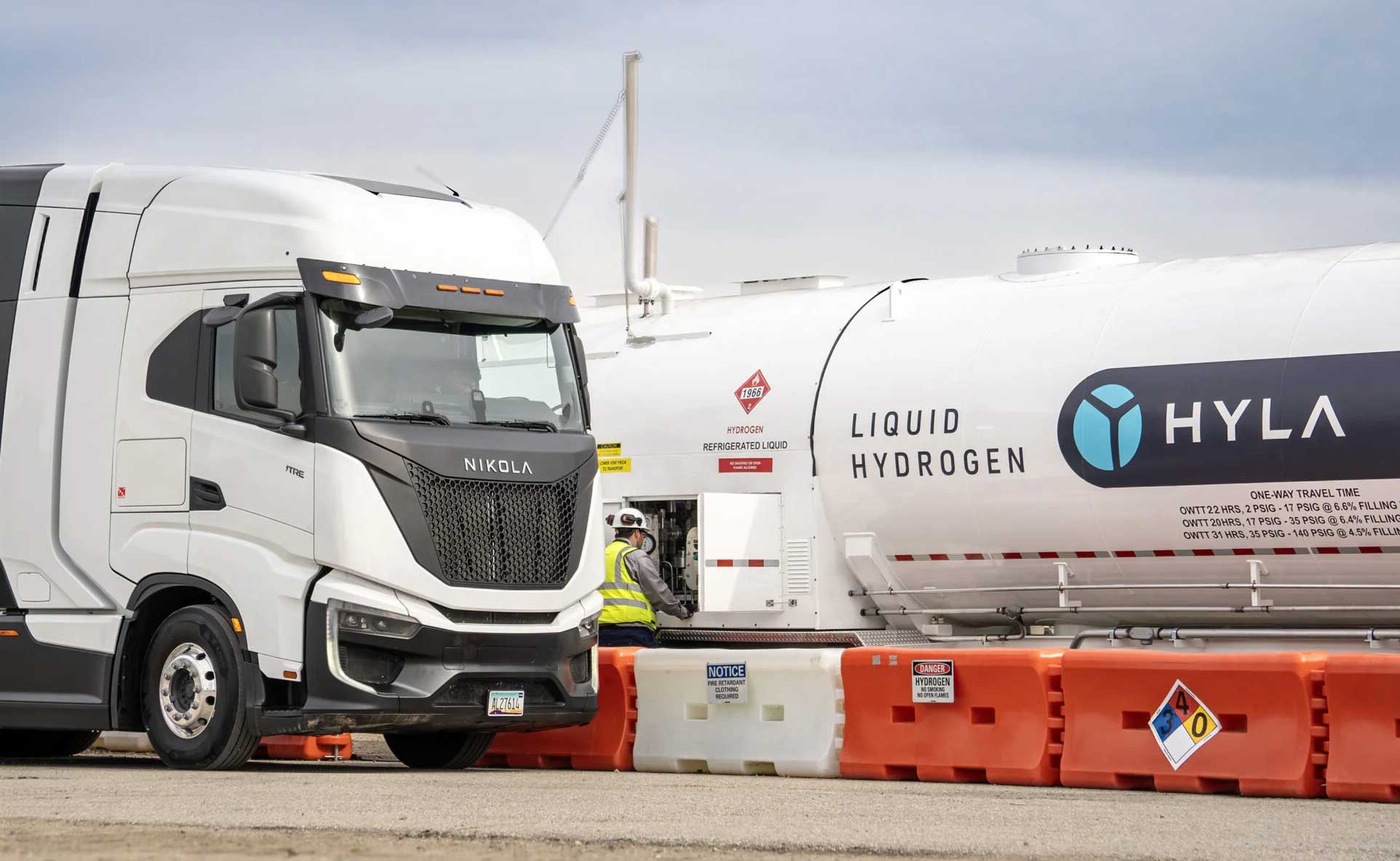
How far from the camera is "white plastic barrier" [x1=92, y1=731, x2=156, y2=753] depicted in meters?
14.7

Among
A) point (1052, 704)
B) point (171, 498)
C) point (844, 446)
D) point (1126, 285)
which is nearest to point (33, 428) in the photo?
point (171, 498)

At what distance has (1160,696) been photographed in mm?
10406

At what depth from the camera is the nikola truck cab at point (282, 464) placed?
10773 millimetres

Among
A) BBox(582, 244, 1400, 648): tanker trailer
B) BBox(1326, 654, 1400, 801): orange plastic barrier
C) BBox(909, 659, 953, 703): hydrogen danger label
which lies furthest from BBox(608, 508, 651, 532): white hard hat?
BBox(1326, 654, 1400, 801): orange plastic barrier

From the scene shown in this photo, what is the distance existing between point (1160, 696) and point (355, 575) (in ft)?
15.3

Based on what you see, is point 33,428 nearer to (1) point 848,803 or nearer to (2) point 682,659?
(2) point 682,659

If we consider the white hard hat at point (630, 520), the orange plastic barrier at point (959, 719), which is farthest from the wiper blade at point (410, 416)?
the white hard hat at point (630, 520)

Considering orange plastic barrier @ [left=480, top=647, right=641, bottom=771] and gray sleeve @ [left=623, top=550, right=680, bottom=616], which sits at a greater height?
gray sleeve @ [left=623, top=550, right=680, bottom=616]

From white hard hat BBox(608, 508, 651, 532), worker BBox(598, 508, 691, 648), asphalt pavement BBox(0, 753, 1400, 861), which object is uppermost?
white hard hat BBox(608, 508, 651, 532)

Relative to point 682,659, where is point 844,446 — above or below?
above

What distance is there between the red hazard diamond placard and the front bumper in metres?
3.11

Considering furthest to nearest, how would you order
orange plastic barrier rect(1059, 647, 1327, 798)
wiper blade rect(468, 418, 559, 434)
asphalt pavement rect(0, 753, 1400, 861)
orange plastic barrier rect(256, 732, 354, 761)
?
orange plastic barrier rect(256, 732, 354, 761) < wiper blade rect(468, 418, 559, 434) < orange plastic barrier rect(1059, 647, 1327, 798) < asphalt pavement rect(0, 753, 1400, 861)

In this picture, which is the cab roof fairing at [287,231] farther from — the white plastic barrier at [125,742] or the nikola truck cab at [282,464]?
the white plastic barrier at [125,742]

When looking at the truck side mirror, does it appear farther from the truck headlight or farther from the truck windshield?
the truck headlight
